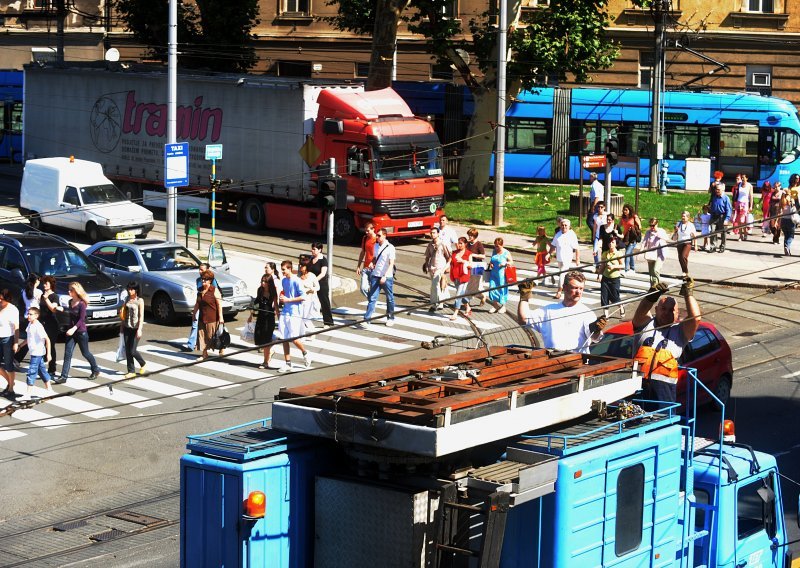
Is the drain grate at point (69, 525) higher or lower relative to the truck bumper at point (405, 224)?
lower

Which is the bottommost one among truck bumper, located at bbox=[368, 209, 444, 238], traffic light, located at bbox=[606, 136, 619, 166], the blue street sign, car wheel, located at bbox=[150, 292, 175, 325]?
car wheel, located at bbox=[150, 292, 175, 325]

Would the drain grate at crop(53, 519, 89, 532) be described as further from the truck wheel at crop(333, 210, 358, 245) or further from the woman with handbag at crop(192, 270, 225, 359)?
the truck wheel at crop(333, 210, 358, 245)

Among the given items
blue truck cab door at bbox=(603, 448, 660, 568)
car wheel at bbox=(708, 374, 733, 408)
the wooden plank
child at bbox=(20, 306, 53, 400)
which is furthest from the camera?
child at bbox=(20, 306, 53, 400)

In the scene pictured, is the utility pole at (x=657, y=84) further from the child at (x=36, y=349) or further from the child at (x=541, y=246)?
the child at (x=36, y=349)

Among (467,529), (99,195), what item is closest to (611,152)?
(99,195)

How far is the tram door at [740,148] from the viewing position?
41781mm

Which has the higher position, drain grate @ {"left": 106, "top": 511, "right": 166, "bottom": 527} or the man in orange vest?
the man in orange vest

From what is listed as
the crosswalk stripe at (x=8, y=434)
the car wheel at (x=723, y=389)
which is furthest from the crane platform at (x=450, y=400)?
the crosswalk stripe at (x=8, y=434)

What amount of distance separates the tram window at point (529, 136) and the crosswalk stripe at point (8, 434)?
27.8 meters

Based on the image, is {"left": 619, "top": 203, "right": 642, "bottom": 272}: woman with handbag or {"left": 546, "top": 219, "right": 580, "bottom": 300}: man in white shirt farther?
{"left": 619, "top": 203, "right": 642, "bottom": 272}: woman with handbag

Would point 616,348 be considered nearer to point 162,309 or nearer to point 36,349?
point 36,349

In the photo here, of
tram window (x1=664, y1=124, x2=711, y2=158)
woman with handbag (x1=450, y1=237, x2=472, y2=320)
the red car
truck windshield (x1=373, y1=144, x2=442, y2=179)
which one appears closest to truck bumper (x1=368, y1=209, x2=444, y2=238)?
truck windshield (x1=373, y1=144, x2=442, y2=179)

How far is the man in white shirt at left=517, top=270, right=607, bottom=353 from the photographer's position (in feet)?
41.1

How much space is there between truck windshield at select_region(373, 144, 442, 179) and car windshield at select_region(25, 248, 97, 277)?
9.48 metres
